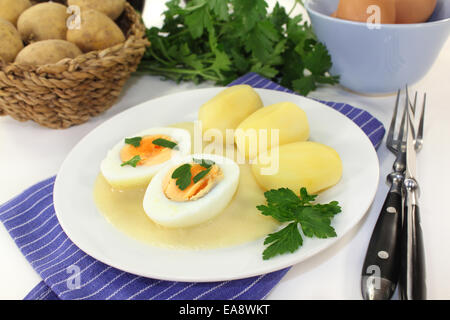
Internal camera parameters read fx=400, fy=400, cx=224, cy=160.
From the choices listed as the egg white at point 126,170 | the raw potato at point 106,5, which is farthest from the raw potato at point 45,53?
the egg white at point 126,170

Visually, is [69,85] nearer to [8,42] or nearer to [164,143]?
[8,42]

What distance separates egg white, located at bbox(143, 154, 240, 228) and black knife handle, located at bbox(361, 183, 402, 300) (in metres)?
0.28

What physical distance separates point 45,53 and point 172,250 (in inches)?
26.2

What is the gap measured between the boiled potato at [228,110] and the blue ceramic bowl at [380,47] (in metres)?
0.30

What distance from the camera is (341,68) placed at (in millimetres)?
1160

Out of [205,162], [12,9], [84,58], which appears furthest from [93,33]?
[205,162]

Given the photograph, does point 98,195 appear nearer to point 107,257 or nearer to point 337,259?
point 107,257

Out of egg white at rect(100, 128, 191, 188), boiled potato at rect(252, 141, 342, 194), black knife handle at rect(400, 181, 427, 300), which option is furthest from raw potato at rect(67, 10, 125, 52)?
black knife handle at rect(400, 181, 427, 300)

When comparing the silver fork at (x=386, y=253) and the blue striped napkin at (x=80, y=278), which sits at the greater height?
the silver fork at (x=386, y=253)

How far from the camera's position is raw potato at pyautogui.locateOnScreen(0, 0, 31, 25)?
1168mm

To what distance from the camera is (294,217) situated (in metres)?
0.71

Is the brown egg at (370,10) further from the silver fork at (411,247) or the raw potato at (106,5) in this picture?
the raw potato at (106,5)

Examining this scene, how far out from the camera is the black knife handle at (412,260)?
56cm
